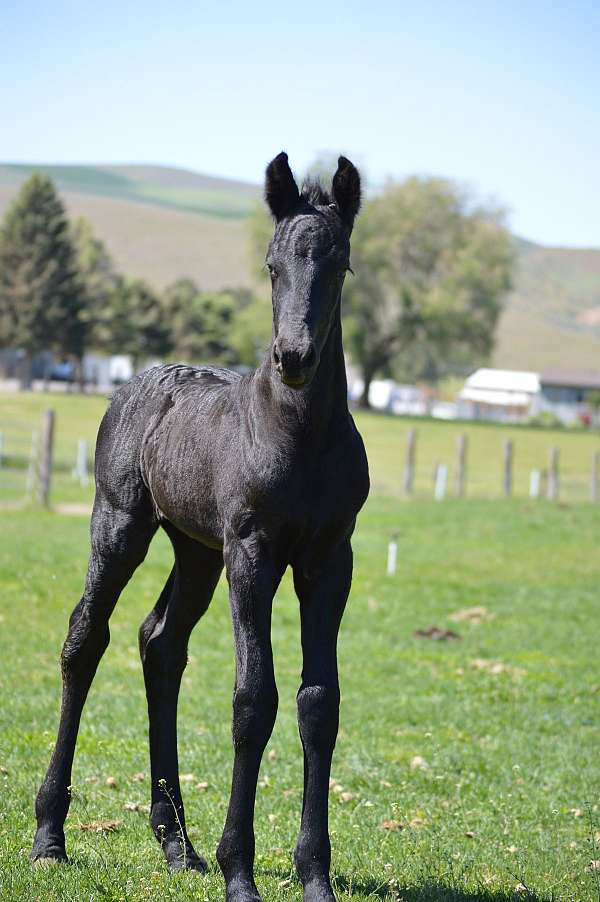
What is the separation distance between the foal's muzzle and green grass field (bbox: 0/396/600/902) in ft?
7.66

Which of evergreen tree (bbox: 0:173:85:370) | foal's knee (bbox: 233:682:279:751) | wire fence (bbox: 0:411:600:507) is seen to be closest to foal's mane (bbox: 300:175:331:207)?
foal's knee (bbox: 233:682:279:751)

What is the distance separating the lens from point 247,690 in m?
4.67

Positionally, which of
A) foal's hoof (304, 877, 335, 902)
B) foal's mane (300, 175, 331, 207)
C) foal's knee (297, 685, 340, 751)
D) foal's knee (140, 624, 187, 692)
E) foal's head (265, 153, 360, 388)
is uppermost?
foal's mane (300, 175, 331, 207)

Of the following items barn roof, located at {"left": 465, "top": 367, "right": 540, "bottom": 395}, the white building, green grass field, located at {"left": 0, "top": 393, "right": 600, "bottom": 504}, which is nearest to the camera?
green grass field, located at {"left": 0, "top": 393, "right": 600, "bottom": 504}

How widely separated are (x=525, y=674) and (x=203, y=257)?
190875 millimetres

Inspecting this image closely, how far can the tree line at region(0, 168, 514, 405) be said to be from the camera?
72750 mm

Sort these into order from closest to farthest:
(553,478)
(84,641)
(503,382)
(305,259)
Answer: (305,259)
(84,641)
(553,478)
(503,382)

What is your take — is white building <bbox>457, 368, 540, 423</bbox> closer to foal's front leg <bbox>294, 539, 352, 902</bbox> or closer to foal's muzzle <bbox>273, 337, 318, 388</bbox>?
foal's front leg <bbox>294, 539, 352, 902</bbox>

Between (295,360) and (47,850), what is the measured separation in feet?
9.22

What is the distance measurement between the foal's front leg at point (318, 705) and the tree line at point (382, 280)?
216 ft

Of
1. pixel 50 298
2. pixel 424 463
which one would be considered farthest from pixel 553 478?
pixel 50 298

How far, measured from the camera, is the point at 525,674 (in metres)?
11.3

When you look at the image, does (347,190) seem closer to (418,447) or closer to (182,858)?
(182,858)

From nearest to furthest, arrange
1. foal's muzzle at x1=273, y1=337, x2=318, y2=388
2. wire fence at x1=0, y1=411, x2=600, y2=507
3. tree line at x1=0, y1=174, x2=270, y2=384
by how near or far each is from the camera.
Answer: foal's muzzle at x1=273, y1=337, x2=318, y2=388, wire fence at x1=0, y1=411, x2=600, y2=507, tree line at x1=0, y1=174, x2=270, y2=384
